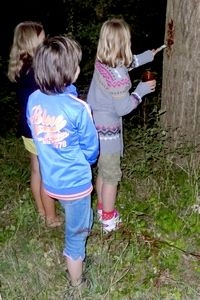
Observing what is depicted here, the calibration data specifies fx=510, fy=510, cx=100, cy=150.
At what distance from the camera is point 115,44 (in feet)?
12.4

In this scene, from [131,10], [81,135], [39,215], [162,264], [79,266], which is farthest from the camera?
[131,10]

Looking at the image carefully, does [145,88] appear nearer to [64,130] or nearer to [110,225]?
[64,130]

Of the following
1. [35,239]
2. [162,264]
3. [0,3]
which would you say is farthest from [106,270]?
[0,3]

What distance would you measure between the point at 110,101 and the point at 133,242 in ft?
3.77

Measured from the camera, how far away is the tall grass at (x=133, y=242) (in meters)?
3.73

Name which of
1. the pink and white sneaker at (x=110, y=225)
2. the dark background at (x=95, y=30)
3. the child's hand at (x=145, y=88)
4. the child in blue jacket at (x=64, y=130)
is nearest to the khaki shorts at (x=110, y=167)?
the pink and white sneaker at (x=110, y=225)

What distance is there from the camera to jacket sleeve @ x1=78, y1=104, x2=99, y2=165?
10.6ft

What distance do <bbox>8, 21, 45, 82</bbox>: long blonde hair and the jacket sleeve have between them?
0.98m

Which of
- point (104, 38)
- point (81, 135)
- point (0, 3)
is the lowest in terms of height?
point (0, 3)

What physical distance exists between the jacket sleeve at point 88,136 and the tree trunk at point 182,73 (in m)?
1.71

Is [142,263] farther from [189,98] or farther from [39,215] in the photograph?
[189,98]

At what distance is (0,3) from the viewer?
13.7 metres

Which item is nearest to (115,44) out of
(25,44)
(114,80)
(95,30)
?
(114,80)

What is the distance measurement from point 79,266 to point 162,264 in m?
0.67
